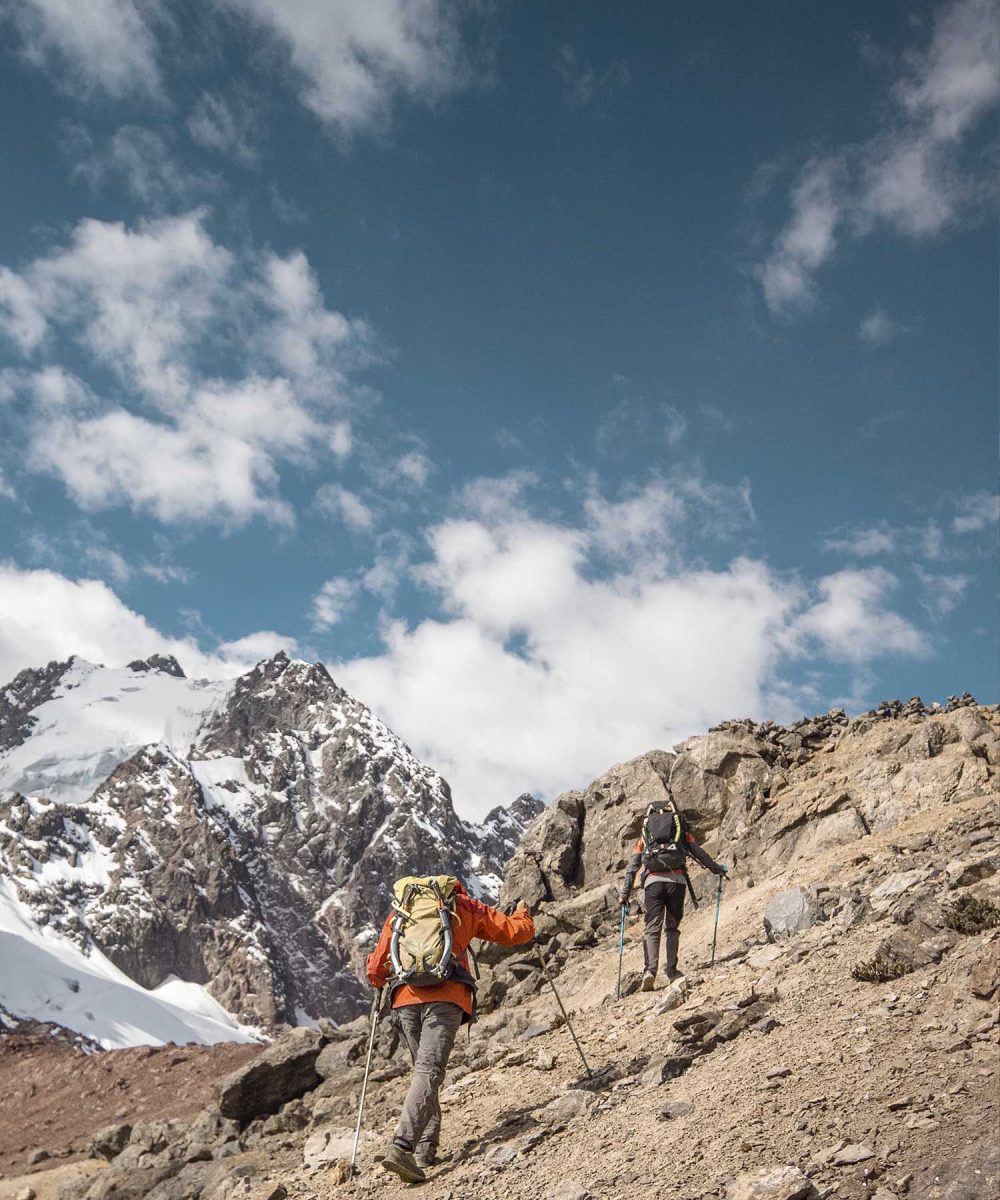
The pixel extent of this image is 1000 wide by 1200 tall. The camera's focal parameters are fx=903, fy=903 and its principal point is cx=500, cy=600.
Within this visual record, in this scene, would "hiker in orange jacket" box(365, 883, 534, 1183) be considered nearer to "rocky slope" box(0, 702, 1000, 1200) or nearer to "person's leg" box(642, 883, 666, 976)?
"rocky slope" box(0, 702, 1000, 1200)

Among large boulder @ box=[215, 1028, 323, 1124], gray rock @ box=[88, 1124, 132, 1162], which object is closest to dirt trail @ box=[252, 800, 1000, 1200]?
large boulder @ box=[215, 1028, 323, 1124]

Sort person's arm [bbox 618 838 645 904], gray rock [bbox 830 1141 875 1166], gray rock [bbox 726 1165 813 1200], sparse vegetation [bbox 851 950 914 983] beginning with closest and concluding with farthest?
gray rock [bbox 726 1165 813 1200] → gray rock [bbox 830 1141 875 1166] → sparse vegetation [bbox 851 950 914 983] → person's arm [bbox 618 838 645 904]

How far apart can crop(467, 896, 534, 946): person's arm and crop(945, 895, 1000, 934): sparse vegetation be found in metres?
3.83

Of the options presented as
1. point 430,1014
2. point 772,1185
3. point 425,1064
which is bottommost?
point 772,1185

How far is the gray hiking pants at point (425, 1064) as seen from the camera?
7055 mm

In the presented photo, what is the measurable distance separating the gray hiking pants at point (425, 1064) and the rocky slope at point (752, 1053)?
1.16ft

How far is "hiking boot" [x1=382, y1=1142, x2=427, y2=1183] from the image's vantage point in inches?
Answer: 269

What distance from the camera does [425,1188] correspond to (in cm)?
687

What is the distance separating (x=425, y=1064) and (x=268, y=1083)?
31.1 ft

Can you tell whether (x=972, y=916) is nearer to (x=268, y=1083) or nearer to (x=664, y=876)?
(x=664, y=876)

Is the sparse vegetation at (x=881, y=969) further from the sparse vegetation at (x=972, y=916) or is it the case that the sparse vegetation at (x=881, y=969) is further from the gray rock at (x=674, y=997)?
the gray rock at (x=674, y=997)

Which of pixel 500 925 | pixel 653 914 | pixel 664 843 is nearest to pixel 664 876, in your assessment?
pixel 664 843

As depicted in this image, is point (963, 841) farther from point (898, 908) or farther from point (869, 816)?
point (869, 816)

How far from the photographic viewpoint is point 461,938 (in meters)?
7.81
